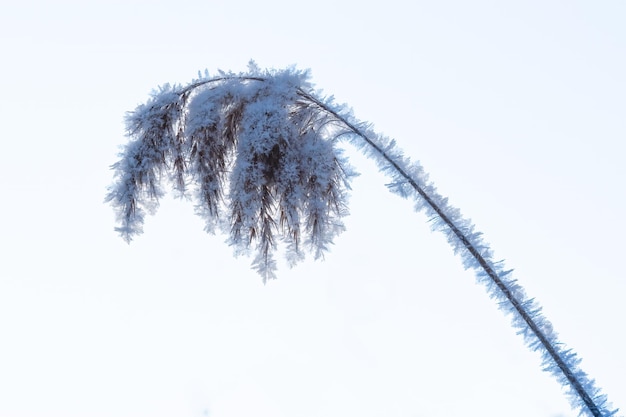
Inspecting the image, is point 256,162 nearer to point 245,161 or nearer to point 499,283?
point 245,161

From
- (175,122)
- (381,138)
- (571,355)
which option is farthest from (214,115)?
(571,355)

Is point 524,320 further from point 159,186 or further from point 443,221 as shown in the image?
point 159,186

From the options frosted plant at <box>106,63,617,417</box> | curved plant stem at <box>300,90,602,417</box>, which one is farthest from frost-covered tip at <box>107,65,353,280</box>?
curved plant stem at <box>300,90,602,417</box>

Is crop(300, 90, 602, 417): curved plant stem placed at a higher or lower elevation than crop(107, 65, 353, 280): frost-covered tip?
lower

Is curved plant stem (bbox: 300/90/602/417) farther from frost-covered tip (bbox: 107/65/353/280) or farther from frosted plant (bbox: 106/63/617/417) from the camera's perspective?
frost-covered tip (bbox: 107/65/353/280)

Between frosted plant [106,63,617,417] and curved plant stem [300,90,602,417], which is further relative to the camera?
frosted plant [106,63,617,417]

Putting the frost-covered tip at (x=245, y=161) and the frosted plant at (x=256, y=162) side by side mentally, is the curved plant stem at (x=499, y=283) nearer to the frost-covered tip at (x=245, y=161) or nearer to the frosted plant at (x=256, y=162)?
the frosted plant at (x=256, y=162)

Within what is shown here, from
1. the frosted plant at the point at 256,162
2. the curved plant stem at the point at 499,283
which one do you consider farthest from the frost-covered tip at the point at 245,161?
the curved plant stem at the point at 499,283
